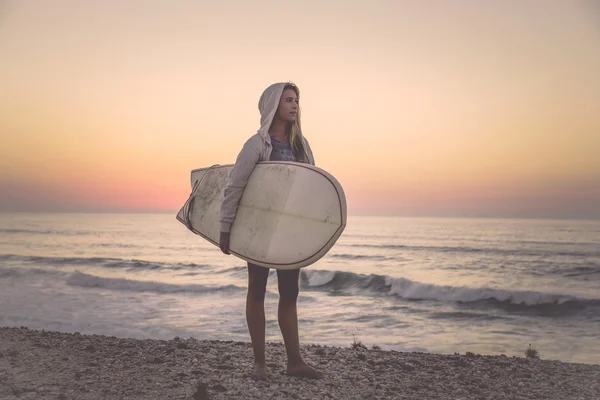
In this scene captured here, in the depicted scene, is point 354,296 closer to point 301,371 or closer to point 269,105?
point 301,371

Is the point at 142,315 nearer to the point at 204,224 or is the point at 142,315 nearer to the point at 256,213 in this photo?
the point at 204,224

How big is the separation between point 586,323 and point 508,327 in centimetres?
225

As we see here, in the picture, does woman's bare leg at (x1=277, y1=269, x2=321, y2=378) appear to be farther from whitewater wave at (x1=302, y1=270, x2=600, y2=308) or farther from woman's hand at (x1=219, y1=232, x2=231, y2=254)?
whitewater wave at (x1=302, y1=270, x2=600, y2=308)

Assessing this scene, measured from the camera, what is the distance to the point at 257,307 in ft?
11.6

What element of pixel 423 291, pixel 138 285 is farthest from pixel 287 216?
pixel 138 285

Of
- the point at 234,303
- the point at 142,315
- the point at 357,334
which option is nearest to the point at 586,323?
the point at 357,334

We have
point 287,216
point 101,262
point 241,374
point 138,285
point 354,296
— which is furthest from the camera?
point 101,262

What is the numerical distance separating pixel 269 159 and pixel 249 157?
18cm

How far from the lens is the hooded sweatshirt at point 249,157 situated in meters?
3.43

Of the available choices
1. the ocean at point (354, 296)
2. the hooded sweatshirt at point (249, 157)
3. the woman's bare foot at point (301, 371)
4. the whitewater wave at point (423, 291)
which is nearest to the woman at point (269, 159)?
the hooded sweatshirt at point (249, 157)

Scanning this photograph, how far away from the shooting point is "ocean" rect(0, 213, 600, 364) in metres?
8.02

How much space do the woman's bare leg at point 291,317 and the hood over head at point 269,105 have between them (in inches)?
37.8

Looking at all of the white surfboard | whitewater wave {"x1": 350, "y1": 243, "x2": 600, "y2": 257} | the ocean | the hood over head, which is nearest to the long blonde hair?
the hood over head

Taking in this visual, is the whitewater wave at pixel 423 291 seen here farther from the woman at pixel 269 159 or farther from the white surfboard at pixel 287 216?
the white surfboard at pixel 287 216
